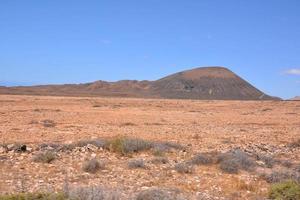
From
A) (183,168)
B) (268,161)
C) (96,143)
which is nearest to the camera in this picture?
(183,168)

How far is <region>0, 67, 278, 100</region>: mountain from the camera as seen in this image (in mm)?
131250

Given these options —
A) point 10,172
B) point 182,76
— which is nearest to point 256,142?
point 10,172

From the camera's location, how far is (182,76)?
492ft

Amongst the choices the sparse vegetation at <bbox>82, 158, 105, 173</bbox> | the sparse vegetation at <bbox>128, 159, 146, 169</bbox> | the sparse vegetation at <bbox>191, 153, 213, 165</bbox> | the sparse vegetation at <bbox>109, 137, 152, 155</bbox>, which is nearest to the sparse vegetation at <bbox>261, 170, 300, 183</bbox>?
the sparse vegetation at <bbox>191, 153, 213, 165</bbox>

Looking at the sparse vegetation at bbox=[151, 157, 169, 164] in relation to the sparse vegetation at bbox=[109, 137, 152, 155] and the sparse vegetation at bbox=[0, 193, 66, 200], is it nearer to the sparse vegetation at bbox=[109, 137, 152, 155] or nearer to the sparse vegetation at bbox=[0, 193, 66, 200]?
the sparse vegetation at bbox=[109, 137, 152, 155]

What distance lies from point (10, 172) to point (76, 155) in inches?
105

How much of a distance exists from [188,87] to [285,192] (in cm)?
12735

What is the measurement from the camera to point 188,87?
447 feet

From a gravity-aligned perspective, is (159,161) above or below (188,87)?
below

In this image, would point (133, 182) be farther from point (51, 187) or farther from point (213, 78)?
point (213, 78)

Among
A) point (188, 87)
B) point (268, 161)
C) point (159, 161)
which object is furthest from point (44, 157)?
point (188, 87)

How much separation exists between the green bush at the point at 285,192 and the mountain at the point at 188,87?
112611 mm

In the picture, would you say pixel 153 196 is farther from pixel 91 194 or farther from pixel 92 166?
pixel 92 166

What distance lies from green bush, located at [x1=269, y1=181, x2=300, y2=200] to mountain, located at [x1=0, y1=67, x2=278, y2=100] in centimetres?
11261
